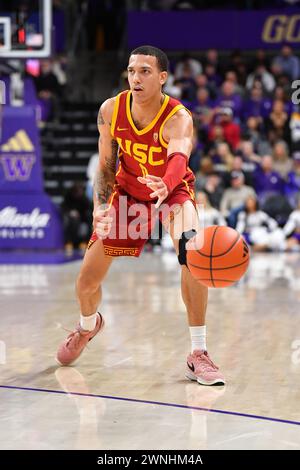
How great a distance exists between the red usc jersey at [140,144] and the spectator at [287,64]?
1241cm

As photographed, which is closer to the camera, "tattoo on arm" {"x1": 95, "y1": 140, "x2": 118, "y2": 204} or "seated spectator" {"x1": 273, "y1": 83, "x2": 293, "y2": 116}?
"tattoo on arm" {"x1": 95, "y1": 140, "x2": 118, "y2": 204}

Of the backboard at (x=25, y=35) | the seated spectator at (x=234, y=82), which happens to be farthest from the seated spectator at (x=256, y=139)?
the backboard at (x=25, y=35)

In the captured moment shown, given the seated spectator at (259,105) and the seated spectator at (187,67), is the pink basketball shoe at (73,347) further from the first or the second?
the seated spectator at (187,67)

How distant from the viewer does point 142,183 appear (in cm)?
497

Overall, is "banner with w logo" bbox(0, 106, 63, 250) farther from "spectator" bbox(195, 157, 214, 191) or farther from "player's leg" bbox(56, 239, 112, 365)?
"player's leg" bbox(56, 239, 112, 365)

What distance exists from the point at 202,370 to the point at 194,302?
1.26ft

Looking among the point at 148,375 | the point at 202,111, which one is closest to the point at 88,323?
the point at 148,375

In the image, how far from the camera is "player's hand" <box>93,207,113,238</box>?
16.5 feet

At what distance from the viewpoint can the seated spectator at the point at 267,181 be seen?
15.1m

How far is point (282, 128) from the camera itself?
16.0 metres

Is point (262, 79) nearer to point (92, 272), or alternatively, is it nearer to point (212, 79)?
point (212, 79)

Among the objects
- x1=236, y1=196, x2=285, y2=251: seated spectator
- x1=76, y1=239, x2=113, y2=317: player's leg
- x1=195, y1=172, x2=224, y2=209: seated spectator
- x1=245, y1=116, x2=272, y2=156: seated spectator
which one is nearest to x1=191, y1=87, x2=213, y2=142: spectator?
x1=245, y1=116, x2=272, y2=156: seated spectator

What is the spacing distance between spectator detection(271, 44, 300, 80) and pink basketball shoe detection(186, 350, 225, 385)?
12.8 m
